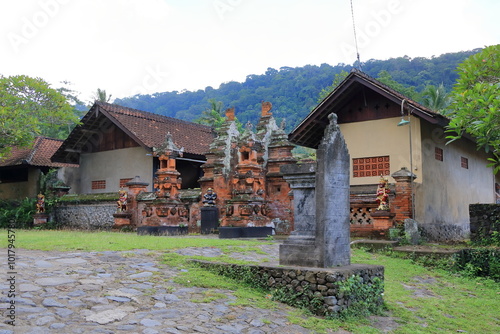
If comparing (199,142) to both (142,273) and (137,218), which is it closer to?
(137,218)

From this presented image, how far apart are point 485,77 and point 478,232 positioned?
4.74m

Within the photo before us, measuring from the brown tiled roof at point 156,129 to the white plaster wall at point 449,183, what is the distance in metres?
11.3

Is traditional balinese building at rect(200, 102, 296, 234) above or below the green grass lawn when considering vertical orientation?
above

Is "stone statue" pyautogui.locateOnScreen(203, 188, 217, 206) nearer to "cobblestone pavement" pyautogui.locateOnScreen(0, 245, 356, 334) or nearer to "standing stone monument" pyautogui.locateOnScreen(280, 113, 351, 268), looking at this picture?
"cobblestone pavement" pyautogui.locateOnScreen(0, 245, 356, 334)

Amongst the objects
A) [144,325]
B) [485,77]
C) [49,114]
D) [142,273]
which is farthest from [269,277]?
[49,114]

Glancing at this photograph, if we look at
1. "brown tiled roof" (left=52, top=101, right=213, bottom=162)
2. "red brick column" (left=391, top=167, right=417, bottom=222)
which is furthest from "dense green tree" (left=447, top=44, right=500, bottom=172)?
"brown tiled roof" (left=52, top=101, right=213, bottom=162)

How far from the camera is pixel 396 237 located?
13141mm

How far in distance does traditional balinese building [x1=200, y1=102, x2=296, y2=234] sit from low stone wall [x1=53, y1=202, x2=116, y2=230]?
199 inches

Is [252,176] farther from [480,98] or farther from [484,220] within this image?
[480,98]

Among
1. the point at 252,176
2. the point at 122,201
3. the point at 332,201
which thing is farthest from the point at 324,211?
the point at 122,201

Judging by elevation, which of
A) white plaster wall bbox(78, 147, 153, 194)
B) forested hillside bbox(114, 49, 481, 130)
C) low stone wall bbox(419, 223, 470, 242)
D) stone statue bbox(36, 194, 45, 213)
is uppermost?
forested hillside bbox(114, 49, 481, 130)

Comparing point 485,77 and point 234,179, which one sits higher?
point 485,77

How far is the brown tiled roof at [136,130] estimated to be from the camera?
22.1 meters

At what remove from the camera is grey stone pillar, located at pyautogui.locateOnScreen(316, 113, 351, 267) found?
729cm
